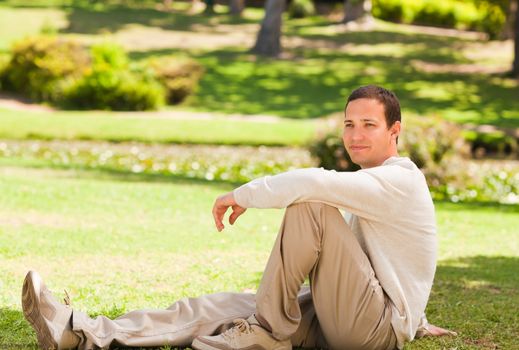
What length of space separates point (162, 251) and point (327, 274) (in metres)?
3.35

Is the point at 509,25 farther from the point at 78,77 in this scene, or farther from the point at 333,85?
the point at 78,77

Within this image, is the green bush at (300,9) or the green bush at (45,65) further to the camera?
the green bush at (300,9)

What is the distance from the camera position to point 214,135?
1758cm

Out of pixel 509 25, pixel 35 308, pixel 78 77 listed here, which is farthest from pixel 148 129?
pixel 509 25

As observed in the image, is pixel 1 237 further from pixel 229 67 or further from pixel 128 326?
pixel 229 67

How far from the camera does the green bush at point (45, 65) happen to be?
2173 centimetres

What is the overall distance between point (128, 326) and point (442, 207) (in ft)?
24.3

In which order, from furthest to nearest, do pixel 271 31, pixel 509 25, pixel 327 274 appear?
pixel 509 25 < pixel 271 31 < pixel 327 274

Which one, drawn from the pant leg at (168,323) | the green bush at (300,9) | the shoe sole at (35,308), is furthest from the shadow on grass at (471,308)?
the green bush at (300,9)

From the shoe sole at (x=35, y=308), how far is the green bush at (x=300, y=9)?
3636 cm

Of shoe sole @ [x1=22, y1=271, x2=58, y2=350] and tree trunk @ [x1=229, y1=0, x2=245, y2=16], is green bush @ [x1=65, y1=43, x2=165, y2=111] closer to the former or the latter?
shoe sole @ [x1=22, y1=271, x2=58, y2=350]

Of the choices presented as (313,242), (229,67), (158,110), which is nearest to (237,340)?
(313,242)

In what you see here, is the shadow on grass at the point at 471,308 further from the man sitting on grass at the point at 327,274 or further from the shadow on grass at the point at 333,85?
the shadow on grass at the point at 333,85

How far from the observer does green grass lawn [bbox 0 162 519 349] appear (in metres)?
5.66
